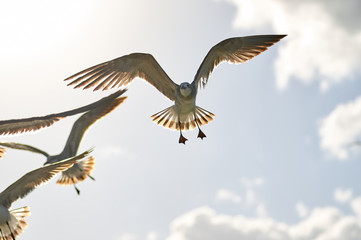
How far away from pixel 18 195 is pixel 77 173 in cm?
382

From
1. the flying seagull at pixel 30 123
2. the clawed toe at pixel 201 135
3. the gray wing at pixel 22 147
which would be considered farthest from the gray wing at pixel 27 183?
the clawed toe at pixel 201 135

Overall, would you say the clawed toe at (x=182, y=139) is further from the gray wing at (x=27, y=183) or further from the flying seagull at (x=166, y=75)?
the gray wing at (x=27, y=183)

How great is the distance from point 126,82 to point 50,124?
247 centimetres

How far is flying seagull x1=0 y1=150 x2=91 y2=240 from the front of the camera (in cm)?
1270

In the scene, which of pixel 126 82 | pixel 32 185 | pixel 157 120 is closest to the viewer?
pixel 32 185

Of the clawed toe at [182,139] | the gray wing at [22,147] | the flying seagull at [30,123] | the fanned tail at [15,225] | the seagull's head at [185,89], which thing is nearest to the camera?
the seagull's head at [185,89]

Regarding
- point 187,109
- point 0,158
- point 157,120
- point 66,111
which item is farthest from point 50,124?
point 187,109

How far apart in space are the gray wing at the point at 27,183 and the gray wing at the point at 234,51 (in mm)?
4123

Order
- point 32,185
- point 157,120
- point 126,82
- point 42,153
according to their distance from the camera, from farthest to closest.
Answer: point 42,153
point 157,120
point 126,82
point 32,185

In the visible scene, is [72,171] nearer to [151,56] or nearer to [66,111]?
[66,111]

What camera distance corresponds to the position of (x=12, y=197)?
13570 millimetres

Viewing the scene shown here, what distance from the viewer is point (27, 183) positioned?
43.5ft

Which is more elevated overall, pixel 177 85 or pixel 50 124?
pixel 177 85

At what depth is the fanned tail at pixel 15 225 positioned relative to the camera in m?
14.0
